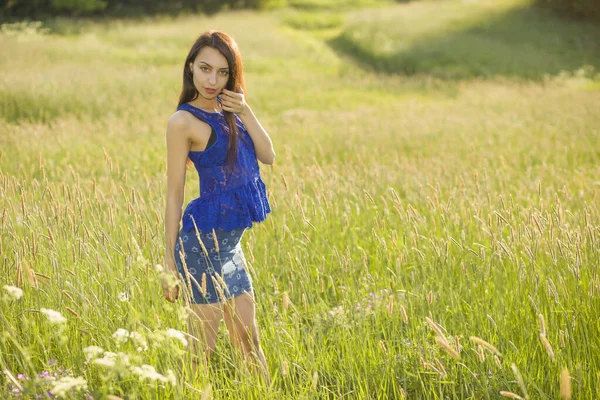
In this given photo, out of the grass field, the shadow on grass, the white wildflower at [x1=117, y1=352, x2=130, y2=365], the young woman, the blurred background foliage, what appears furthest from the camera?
the blurred background foliage

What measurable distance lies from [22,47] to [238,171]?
1929cm

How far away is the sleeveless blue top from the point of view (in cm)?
296

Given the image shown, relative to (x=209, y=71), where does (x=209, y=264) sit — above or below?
below

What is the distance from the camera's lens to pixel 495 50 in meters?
26.5

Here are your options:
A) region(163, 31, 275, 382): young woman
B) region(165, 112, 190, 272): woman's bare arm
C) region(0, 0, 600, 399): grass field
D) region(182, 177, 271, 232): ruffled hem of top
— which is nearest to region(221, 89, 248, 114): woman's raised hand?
region(163, 31, 275, 382): young woman

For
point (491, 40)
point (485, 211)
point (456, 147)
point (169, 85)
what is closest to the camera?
point (485, 211)

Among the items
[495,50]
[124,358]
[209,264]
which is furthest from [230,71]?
[495,50]

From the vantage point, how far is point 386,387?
288cm

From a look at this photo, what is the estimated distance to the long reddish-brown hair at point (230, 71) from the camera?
3023mm

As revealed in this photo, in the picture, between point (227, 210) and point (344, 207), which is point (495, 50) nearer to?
point (344, 207)

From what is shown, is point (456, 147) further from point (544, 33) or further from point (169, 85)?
point (544, 33)

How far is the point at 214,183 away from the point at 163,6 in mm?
38630

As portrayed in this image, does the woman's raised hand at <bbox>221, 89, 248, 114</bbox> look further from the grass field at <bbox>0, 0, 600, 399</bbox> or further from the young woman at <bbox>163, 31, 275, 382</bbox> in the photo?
the grass field at <bbox>0, 0, 600, 399</bbox>

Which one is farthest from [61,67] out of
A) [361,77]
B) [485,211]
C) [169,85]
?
[485,211]
